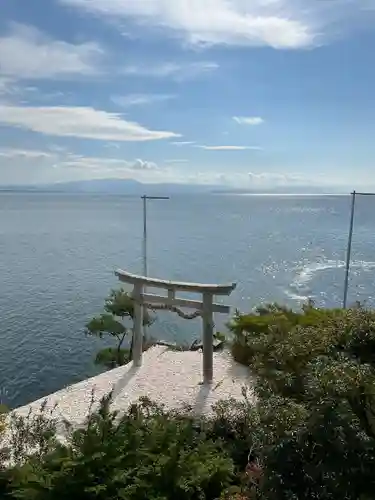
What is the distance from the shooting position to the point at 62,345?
16234 mm

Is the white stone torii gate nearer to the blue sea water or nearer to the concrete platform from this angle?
the concrete platform

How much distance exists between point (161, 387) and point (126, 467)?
3315 millimetres

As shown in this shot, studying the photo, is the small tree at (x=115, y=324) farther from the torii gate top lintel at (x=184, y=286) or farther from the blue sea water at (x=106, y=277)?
the torii gate top lintel at (x=184, y=286)

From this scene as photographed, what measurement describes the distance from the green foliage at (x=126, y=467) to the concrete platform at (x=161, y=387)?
186 centimetres

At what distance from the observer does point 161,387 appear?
820cm

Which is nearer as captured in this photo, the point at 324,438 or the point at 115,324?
the point at 324,438

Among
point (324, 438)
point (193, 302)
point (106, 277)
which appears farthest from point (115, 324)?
point (106, 277)

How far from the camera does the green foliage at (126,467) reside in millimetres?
4645

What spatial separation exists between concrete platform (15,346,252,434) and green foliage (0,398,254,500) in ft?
6.10

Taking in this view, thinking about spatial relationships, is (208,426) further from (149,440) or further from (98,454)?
(98,454)

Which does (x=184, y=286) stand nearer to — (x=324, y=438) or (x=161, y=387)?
(x=161, y=387)

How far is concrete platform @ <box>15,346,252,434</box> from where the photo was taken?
759 centimetres

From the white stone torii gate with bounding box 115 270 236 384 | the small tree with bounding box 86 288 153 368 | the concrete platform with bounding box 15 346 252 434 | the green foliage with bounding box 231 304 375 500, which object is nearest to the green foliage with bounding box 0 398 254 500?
the green foliage with bounding box 231 304 375 500

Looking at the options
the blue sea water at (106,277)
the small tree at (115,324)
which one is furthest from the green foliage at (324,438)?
the blue sea water at (106,277)
